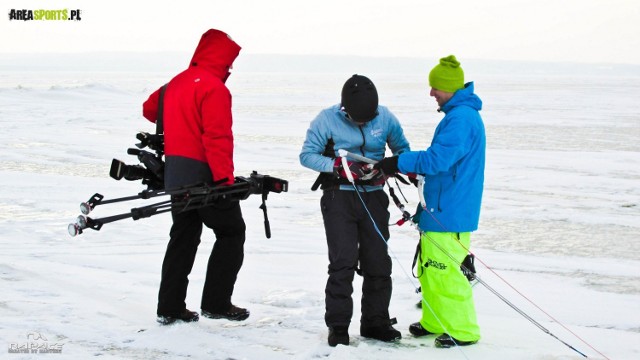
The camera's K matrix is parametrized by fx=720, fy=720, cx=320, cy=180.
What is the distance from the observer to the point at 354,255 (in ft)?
14.5

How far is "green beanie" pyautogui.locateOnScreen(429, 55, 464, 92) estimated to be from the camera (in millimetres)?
4422

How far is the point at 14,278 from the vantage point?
5805 millimetres

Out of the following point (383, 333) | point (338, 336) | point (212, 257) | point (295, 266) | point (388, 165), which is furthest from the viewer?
point (295, 266)

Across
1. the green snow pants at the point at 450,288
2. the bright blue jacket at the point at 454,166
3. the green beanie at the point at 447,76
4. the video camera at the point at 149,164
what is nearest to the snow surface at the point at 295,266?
the green snow pants at the point at 450,288

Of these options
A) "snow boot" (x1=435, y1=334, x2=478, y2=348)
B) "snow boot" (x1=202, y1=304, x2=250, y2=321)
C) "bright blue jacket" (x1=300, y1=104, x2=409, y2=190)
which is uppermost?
"bright blue jacket" (x1=300, y1=104, x2=409, y2=190)

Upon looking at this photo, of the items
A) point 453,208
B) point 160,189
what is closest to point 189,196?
point 160,189

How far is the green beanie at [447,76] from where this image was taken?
4422 mm

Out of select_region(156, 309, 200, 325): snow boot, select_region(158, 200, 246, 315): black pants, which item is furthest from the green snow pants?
select_region(156, 309, 200, 325): snow boot

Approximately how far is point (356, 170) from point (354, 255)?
0.52 m

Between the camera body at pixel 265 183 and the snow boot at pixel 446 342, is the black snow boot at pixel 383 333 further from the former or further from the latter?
the camera body at pixel 265 183

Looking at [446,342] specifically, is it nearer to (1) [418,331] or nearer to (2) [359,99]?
(1) [418,331]

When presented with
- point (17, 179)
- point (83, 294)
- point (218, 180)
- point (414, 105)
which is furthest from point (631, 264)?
point (414, 105)

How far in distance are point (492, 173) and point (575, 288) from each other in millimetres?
6146

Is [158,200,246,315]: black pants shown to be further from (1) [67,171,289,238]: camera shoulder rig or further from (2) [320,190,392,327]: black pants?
(2) [320,190,392,327]: black pants
